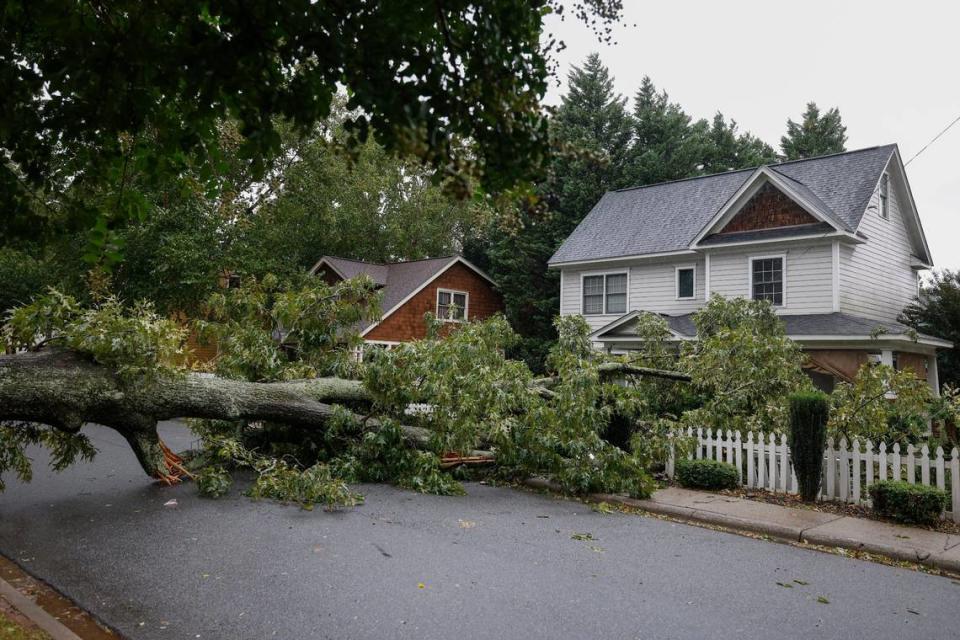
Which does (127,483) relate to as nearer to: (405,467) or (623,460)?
(405,467)

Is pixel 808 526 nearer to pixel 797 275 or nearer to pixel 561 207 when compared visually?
pixel 797 275

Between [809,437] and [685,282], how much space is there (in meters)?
13.4

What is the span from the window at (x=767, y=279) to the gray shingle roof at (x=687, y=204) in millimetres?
1960

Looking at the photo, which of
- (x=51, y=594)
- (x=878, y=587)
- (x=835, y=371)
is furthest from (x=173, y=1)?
(x=835, y=371)

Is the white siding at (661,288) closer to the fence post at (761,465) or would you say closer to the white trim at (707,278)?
the white trim at (707,278)

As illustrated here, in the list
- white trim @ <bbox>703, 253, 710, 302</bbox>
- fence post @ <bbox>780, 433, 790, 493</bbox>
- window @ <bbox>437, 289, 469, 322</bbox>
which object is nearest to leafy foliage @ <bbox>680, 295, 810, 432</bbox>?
fence post @ <bbox>780, 433, 790, 493</bbox>

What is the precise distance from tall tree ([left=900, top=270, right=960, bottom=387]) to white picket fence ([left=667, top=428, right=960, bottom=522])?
480 inches

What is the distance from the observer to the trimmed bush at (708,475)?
925 cm

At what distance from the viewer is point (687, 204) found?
923 inches

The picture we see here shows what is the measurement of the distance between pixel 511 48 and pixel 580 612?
3.68 meters

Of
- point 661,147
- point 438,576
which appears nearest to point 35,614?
point 438,576

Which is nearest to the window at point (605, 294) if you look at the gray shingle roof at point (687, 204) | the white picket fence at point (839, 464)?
the gray shingle roof at point (687, 204)

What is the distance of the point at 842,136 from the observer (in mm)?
43469

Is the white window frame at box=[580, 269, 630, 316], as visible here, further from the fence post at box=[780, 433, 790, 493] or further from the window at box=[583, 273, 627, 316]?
the fence post at box=[780, 433, 790, 493]
